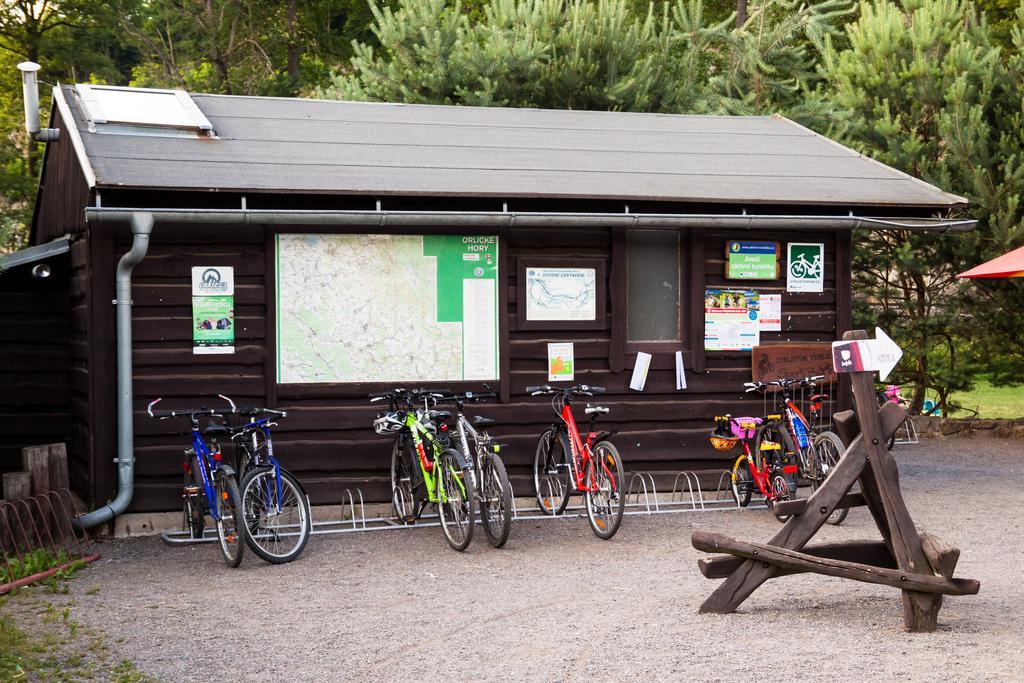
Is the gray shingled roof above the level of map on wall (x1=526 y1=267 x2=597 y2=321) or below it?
above

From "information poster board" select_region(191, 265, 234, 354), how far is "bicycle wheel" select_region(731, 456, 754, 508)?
4.47 meters

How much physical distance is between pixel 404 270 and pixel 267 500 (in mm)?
2640

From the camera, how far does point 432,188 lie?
32.9ft

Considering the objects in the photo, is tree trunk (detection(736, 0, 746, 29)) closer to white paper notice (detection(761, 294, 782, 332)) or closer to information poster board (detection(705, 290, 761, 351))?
white paper notice (detection(761, 294, 782, 332))

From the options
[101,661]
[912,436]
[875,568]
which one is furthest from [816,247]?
[101,661]

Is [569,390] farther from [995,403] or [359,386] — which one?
[995,403]

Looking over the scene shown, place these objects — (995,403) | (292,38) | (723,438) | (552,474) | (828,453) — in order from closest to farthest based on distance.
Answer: (828,453)
(552,474)
(723,438)
(995,403)
(292,38)

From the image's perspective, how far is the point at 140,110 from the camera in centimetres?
1088

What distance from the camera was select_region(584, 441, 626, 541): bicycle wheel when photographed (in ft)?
30.2

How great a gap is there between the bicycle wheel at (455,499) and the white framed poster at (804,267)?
13.4 feet

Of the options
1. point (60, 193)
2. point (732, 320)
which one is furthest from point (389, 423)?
point (60, 193)

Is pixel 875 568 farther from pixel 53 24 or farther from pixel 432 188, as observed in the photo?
pixel 53 24

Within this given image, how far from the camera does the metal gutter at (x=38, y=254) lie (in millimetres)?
10680

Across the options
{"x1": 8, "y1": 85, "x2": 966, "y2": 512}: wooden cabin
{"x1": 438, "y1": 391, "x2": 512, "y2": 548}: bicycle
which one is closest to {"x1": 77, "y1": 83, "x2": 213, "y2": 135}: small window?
{"x1": 8, "y1": 85, "x2": 966, "y2": 512}: wooden cabin
